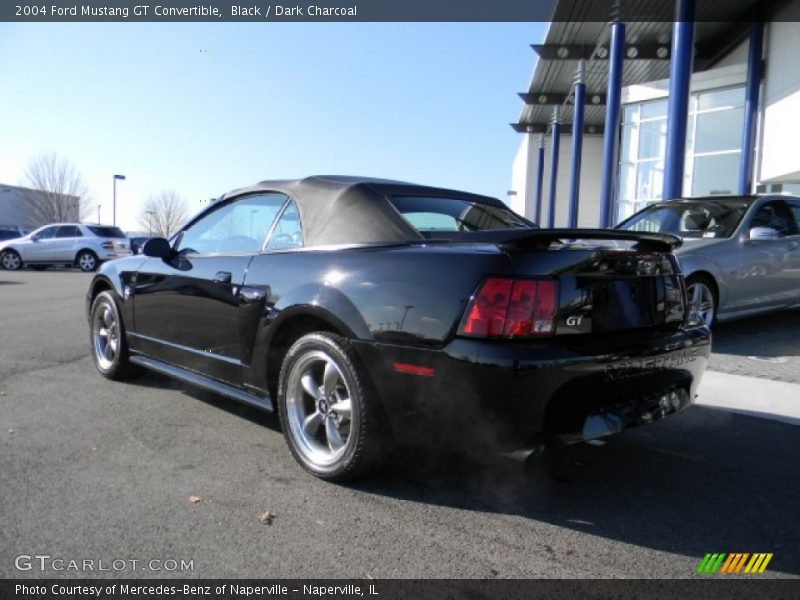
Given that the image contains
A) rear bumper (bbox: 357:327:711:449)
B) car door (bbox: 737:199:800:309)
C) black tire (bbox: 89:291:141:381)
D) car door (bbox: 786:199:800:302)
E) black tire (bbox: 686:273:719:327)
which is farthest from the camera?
car door (bbox: 786:199:800:302)

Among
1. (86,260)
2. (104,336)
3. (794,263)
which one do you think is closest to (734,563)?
(104,336)

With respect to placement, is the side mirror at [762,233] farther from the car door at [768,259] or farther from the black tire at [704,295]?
the black tire at [704,295]

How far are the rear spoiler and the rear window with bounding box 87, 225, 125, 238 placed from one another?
70.8 feet

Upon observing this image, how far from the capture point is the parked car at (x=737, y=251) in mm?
6285

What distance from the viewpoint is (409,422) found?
262cm

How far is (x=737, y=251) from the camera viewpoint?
6441 millimetres

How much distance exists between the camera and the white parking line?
14.2 feet

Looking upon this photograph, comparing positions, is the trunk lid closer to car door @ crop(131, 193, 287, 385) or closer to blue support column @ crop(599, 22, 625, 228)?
car door @ crop(131, 193, 287, 385)

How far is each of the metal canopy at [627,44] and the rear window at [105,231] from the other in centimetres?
1602

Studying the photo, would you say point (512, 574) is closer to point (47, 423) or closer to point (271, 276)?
point (271, 276)

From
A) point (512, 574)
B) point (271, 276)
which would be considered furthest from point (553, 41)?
point (512, 574)

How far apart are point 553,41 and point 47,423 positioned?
734 inches

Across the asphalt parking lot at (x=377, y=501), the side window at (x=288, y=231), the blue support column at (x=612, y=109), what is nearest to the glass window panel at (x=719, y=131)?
the blue support column at (x=612, y=109)

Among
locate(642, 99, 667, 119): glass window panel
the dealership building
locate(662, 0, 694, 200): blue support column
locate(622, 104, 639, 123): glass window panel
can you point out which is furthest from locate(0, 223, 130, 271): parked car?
locate(642, 99, 667, 119): glass window panel
